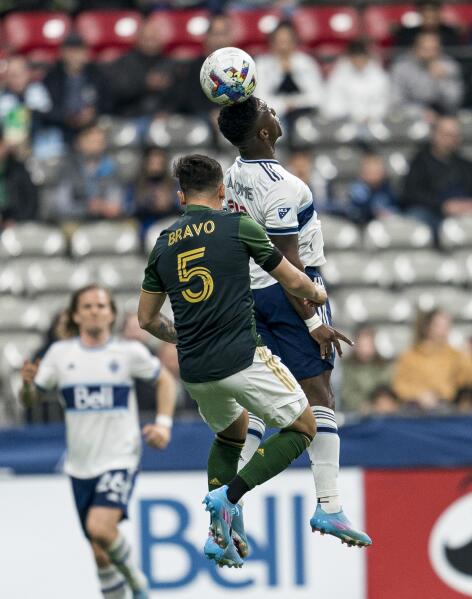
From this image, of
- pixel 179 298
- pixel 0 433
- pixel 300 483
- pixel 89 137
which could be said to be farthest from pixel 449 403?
pixel 179 298

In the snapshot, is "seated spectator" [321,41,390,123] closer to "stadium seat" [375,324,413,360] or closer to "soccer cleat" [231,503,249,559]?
"stadium seat" [375,324,413,360]

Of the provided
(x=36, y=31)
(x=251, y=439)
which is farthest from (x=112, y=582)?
(x=36, y=31)

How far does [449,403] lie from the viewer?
12.6 meters

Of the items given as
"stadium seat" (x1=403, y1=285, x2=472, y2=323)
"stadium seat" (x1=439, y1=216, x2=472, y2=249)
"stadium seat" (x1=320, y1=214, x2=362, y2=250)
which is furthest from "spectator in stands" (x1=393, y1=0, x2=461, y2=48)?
"stadium seat" (x1=403, y1=285, x2=472, y2=323)

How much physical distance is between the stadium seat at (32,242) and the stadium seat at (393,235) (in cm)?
290

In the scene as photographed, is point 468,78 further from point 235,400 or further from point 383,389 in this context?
point 235,400

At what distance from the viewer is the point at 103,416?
10.8m

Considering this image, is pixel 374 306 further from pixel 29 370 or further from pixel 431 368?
pixel 29 370

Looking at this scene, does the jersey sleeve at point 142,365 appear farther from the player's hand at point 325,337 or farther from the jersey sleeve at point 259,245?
the jersey sleeve at point 259,245

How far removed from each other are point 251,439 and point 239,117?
66.4 inches

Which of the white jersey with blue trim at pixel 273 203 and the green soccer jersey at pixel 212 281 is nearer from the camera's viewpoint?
the green soccer jersey at pixel 212 281

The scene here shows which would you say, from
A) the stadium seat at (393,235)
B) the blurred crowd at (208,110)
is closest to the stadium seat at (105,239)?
the blurred crowd at (208,110)

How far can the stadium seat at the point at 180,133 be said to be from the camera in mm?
15516

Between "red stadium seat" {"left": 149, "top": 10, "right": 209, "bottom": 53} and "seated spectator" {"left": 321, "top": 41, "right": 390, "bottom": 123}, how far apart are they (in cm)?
194
